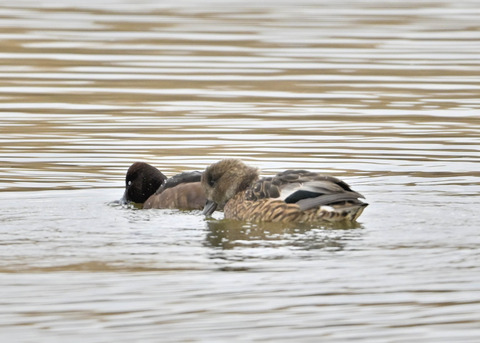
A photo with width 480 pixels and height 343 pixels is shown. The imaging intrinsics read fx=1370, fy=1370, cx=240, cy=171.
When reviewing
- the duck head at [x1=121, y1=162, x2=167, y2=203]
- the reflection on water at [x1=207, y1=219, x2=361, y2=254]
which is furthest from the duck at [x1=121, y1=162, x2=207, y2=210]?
the reflection on water at [x1=207, y1=219, x2=361, y2=254]

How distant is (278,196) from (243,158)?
11.0 ft

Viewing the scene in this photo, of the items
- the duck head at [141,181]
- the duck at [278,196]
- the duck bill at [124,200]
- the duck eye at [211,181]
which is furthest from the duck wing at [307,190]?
the duck head at [141,181]

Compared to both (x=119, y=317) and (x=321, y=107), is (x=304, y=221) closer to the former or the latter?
(x=119, y=317)

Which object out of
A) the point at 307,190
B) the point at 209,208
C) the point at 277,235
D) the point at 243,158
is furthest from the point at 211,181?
the point at 243,158

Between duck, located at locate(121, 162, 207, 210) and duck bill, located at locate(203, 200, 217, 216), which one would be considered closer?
duck bill, located at locate(203, 200, 217, 216)

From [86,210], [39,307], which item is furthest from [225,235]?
[39,307]

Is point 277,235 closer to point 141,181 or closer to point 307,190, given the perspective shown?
point 307,190

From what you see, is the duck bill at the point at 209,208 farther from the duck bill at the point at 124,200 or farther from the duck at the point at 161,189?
the duck bill at the point at 124,200

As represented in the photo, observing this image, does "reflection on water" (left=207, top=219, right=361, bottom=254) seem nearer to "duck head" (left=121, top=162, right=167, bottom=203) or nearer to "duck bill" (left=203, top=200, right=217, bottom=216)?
"duck bill" (left=203, top=200, right=217, bottom=216)

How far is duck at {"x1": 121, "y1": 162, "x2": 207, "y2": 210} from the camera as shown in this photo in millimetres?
11617

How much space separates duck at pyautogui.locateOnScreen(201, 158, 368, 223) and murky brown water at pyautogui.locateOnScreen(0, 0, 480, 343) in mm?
211

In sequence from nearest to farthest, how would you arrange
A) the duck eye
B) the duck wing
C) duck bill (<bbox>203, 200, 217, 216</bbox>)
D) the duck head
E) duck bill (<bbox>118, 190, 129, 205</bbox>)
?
the duck wing < duck bill (<bbox>203, 200, 217, 216</bbox>) < the duck eye < duck bill (<bbox>118, 190, 129, 205</bbox>) < the duck head

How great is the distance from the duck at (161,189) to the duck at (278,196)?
1.03 feet

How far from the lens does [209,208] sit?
11133 millimetres
